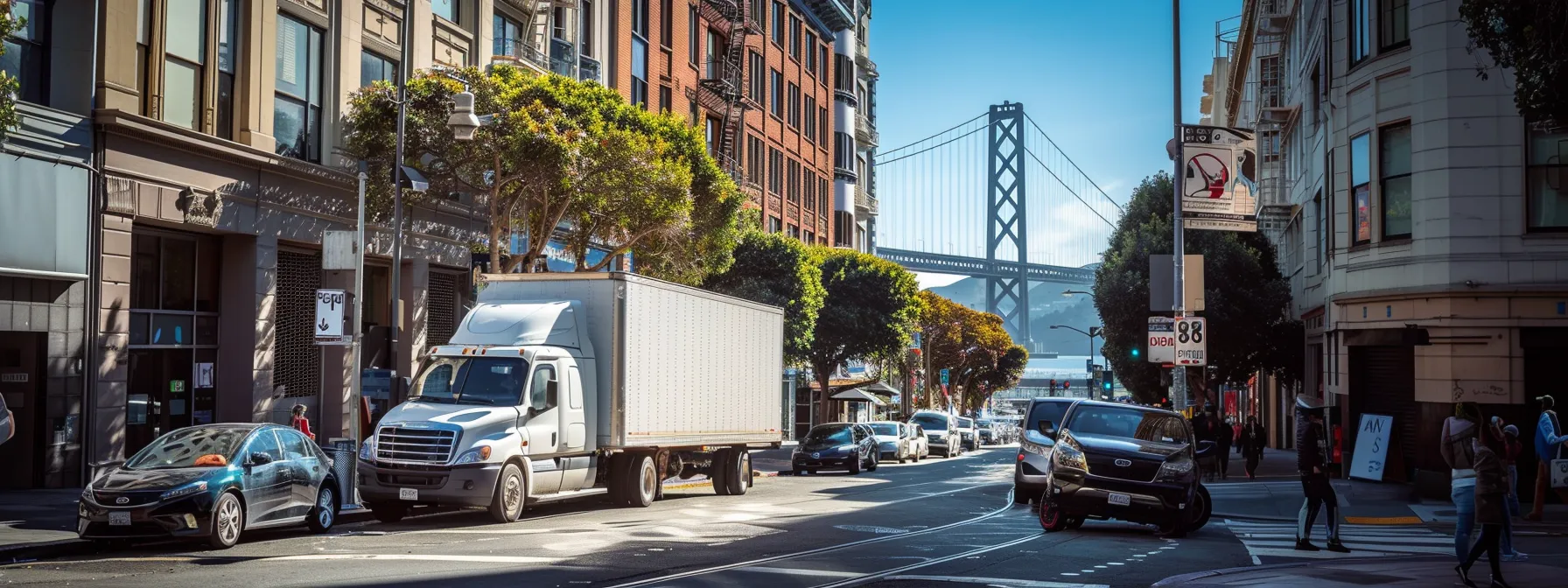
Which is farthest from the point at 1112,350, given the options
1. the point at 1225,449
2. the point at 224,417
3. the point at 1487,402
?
the point at 224,417

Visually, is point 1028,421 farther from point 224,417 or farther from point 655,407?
point 224,417

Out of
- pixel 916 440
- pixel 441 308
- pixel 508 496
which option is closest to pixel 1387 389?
pixel 508 496

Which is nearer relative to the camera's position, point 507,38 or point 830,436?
point 507,38

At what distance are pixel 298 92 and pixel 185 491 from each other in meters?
15.2

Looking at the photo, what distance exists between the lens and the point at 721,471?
89.2ft

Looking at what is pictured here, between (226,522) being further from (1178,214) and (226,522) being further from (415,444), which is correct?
(1178,214)

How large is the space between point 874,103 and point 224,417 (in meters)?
61.3

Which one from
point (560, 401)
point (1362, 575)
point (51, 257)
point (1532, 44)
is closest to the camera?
point (1362, 575)

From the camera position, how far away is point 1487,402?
2491 cm

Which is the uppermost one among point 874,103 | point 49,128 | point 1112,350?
point 874,103

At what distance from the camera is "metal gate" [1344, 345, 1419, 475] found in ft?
89.1

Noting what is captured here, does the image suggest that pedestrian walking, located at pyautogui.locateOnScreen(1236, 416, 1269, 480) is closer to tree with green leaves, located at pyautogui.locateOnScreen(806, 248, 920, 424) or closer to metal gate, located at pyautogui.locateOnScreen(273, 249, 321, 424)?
tree with green leaves, located at pyautogui.locateOnScreen(806, 248, 920, 424)

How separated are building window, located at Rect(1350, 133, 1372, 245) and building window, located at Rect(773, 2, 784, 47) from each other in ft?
124

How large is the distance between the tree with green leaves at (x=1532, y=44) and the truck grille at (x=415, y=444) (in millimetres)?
13297
